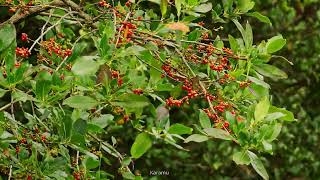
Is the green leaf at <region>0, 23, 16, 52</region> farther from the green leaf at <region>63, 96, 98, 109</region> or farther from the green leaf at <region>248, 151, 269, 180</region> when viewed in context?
the green leaf at <region>248, 151, 269, 180</region>

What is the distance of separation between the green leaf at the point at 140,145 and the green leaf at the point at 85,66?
8.3 inches

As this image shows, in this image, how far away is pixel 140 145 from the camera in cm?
143

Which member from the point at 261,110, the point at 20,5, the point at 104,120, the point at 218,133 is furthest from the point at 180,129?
the point at 20,5

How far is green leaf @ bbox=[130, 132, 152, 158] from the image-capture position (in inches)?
55.6

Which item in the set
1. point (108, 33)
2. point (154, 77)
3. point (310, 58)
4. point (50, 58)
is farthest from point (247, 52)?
point (310, 58)

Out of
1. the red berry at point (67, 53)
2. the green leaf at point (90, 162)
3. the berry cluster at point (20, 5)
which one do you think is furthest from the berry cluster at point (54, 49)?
the green leaf at point (90, 162)

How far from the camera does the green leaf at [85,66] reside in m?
1.32

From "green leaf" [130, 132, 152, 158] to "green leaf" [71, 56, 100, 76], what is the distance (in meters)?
0.21

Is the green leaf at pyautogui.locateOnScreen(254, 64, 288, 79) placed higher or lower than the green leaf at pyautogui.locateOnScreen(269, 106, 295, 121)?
higher

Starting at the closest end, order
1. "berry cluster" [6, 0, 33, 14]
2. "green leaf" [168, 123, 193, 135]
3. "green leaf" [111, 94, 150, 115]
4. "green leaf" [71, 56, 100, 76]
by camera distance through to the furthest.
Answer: "green leaf" [71, 56, 100, 76] < "green leaf" [111, 94, 150, 115] < "green leaf" [168, 123, 193, 135] < "berry cluster" [6, 0, 33, 14]

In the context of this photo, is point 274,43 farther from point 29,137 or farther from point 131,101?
point 29,137

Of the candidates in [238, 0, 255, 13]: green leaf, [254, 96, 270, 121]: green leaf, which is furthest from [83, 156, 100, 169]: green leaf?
[238, 0, 255, 13]: green leaf

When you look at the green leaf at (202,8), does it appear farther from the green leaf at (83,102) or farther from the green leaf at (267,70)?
the green leaf at (83,102)

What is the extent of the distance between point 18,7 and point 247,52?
75 centimetres
